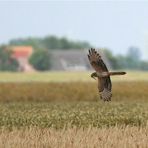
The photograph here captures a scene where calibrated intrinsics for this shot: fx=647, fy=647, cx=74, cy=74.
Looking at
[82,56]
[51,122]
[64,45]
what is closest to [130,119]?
[51,122]

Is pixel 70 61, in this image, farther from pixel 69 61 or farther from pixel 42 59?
pixel 42 59

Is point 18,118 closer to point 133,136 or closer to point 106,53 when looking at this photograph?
point 133,136

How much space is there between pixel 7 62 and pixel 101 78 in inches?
3607

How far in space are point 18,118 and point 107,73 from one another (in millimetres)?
7654

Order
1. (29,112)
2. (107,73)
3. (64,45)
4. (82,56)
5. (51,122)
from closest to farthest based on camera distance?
(107,73) < (51,122) < (29,112) < (82,56) < (64,45)

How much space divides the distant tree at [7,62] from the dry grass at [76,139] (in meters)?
87.5

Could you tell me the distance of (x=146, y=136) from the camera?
12453mm

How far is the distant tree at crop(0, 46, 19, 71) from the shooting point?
10044 cm

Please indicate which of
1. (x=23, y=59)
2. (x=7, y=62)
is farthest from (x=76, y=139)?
(x=23, y=59)

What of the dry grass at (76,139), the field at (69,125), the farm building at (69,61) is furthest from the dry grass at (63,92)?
the farm building at (69,61)

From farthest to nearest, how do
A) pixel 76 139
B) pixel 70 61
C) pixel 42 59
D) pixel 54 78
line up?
pixel 70 61 → pixel 42 59 → pixel 54 78 → pixel 76 139

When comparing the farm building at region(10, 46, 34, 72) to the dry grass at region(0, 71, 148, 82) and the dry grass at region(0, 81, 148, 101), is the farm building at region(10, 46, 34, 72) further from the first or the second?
the dry grass at region(0, 81, 148, 101)

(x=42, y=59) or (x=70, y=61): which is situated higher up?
(x=42, y=59)

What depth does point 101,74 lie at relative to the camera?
1041 centimetres
